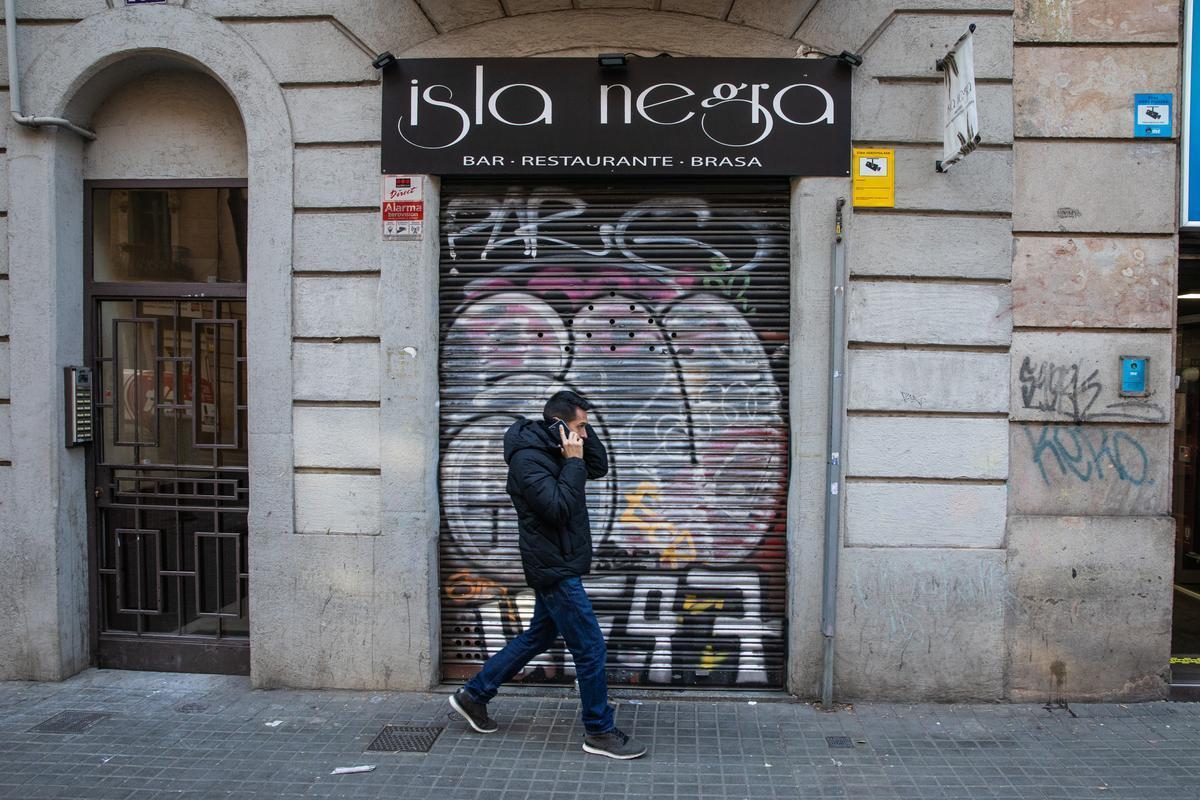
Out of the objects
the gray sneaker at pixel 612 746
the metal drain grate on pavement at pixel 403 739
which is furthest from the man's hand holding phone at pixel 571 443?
the metal drain grate on pavement at pixel 403 739

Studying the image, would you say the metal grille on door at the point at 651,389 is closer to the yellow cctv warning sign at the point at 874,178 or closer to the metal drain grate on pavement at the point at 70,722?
the yellow cctv warning sign at the point at 874,178

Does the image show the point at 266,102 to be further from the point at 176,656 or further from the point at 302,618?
the point at 176,656

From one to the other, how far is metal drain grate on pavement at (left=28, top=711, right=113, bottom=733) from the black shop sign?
3963mm

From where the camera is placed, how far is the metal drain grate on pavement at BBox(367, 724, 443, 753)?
175 inches

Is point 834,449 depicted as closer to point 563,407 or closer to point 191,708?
point 563,407

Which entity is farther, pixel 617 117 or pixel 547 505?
pixel 617 117

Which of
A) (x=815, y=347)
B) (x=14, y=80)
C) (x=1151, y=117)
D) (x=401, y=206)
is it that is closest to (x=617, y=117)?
(x=401, y=206)

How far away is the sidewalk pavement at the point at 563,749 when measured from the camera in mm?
4027

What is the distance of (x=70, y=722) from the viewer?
4.80m

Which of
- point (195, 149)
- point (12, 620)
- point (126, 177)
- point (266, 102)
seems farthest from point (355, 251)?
point (12, 620)

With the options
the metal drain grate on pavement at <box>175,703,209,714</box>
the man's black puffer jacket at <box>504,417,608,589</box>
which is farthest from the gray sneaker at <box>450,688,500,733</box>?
the metal drain grate on pavement at <box>175,703,209,714</box>

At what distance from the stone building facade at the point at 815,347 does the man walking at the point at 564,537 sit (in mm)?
1021

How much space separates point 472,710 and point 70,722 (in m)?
2.52

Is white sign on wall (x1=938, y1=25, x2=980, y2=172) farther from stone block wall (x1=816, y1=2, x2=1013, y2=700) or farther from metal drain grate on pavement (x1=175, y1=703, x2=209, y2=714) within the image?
metal drain grate on pavement (x1=175, y1=703, x2=209, y2=714)
